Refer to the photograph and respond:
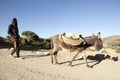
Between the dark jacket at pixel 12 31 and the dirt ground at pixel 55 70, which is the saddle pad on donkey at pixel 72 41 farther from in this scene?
the dark jacket at pixel 12 31

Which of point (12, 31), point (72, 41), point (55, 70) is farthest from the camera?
point (12, 31)

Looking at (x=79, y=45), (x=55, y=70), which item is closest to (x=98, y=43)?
(x=79, y=45)

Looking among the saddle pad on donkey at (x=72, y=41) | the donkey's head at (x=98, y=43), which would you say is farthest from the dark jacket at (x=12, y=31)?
the donkey's head at (x=98, y=43)

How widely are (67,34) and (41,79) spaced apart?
14.4 ft

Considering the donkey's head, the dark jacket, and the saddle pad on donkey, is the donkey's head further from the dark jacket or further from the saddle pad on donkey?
the dark jacket

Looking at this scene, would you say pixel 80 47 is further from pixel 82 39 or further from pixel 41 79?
pixel 41 79

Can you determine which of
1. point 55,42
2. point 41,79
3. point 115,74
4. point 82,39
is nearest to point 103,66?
point 115,74

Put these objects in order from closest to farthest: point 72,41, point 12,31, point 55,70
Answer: point 55,70 < point 72,41 < point 12,31

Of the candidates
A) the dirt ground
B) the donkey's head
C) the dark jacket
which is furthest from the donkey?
the dark jacket

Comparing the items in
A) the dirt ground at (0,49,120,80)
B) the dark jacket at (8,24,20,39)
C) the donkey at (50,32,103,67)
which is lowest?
the dirt ground at (0,49,120,80)

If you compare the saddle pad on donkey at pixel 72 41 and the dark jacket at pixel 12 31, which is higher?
the dark jacket at pixel 12 31

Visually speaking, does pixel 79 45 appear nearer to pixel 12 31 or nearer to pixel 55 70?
pixel 55 70

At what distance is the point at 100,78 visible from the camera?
961 cm

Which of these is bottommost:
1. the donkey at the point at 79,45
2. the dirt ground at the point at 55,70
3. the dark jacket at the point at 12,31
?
the dirt ground at the point at 55,70
